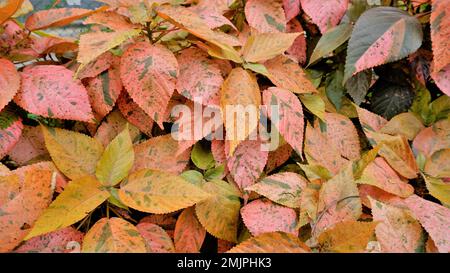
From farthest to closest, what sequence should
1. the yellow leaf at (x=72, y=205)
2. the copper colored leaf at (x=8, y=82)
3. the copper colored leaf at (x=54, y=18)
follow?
the copper colored leaf at (x=54, y=18), the copper colored leaf at (x=8, y=82), the yellow leaf at (x=72, y=205)

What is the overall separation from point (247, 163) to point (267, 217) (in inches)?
3.7

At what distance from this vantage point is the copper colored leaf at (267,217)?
0.63 m

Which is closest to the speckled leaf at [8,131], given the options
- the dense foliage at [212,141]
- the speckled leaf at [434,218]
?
the dense foliage at [212,141]

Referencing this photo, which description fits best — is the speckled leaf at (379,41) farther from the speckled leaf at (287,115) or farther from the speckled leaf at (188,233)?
the speckled leaf at (188,233)

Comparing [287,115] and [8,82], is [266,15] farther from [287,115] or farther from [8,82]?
[8,82]

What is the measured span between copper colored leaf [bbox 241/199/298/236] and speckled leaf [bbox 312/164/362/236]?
1.6 inches

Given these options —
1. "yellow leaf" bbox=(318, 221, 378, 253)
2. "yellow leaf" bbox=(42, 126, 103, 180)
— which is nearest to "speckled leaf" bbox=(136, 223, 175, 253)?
"yellow leaf" bbox=(42, 126, 103, 180)

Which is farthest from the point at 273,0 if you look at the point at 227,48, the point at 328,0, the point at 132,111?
the point at 132,111

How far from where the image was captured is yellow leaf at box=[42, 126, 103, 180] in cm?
65

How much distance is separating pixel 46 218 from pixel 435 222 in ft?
1.73

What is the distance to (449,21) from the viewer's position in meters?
0.70

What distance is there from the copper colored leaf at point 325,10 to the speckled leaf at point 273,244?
1.39 ft

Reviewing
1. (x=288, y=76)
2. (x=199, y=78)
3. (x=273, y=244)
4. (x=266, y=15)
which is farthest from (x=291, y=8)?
(x=273, y=244)

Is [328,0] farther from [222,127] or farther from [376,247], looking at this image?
[376,247]
